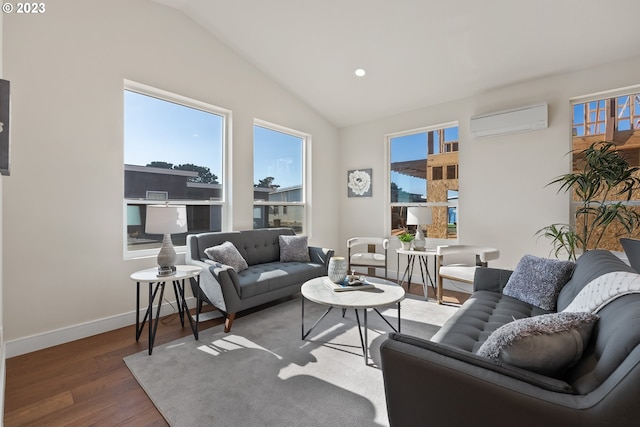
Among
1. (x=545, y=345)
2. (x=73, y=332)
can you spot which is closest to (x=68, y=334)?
(x=73, y=332)

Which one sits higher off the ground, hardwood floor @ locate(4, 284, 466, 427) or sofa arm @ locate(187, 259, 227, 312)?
sofa arm @ locate(187, 259, 227, 312)

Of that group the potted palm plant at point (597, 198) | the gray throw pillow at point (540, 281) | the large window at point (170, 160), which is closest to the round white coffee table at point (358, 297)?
the gray throw pillow at point (540, 281)

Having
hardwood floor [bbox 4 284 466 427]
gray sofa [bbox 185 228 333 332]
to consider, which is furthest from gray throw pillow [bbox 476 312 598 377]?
gray sofa [bbox 185 228 333 332]

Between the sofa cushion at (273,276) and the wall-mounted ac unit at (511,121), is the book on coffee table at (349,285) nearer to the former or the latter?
the sofa cushion at (273,276)

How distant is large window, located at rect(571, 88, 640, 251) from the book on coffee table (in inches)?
107

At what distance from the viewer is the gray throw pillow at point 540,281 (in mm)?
2172

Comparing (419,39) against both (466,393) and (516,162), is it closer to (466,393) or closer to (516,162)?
(516,162)

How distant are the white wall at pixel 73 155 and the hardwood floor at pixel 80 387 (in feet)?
0.90

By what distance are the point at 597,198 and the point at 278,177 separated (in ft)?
13.4

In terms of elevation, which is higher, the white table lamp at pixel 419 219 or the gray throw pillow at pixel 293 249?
the white table lamp at pixel 419 219

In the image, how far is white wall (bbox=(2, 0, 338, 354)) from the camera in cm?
239

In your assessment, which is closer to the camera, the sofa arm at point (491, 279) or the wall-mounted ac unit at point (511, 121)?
the sofa arm at point (491, 279)

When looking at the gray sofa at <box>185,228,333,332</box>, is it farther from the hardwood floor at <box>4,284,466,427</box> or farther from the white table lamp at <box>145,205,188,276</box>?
the hardwood floor at <box>4,284,466,427</box>

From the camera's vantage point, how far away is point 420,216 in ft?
13.5
